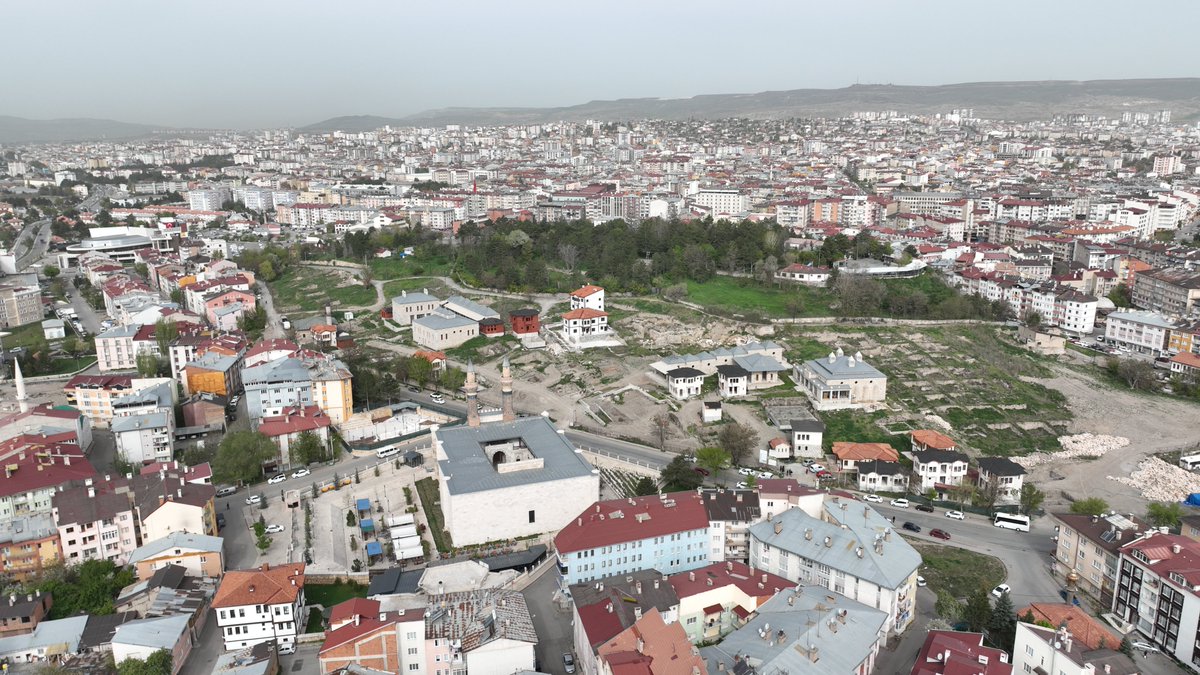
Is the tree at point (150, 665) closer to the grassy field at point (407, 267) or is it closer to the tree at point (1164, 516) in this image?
the tree at point (1164, 516)

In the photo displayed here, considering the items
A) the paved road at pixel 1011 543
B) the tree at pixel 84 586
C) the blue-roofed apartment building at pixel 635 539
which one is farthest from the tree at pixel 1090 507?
the tree at pixel 84 586

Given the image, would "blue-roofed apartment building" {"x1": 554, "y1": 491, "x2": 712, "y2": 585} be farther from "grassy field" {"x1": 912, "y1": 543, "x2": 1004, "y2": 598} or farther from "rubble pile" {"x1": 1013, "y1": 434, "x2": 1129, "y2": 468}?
"rubble pile" {"x1": 1013, "y1": 434, "x2": 1129, "y2": 468}

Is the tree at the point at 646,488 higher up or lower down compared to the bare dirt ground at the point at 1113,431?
higher up

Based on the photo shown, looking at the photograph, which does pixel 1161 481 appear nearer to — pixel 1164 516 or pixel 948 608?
pixel 1164 516

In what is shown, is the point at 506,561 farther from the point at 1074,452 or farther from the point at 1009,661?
the point at 1074,452

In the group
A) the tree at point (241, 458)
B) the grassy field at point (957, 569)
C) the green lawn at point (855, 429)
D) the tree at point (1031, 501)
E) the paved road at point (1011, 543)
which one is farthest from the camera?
the green lawn at point (855, 429)
